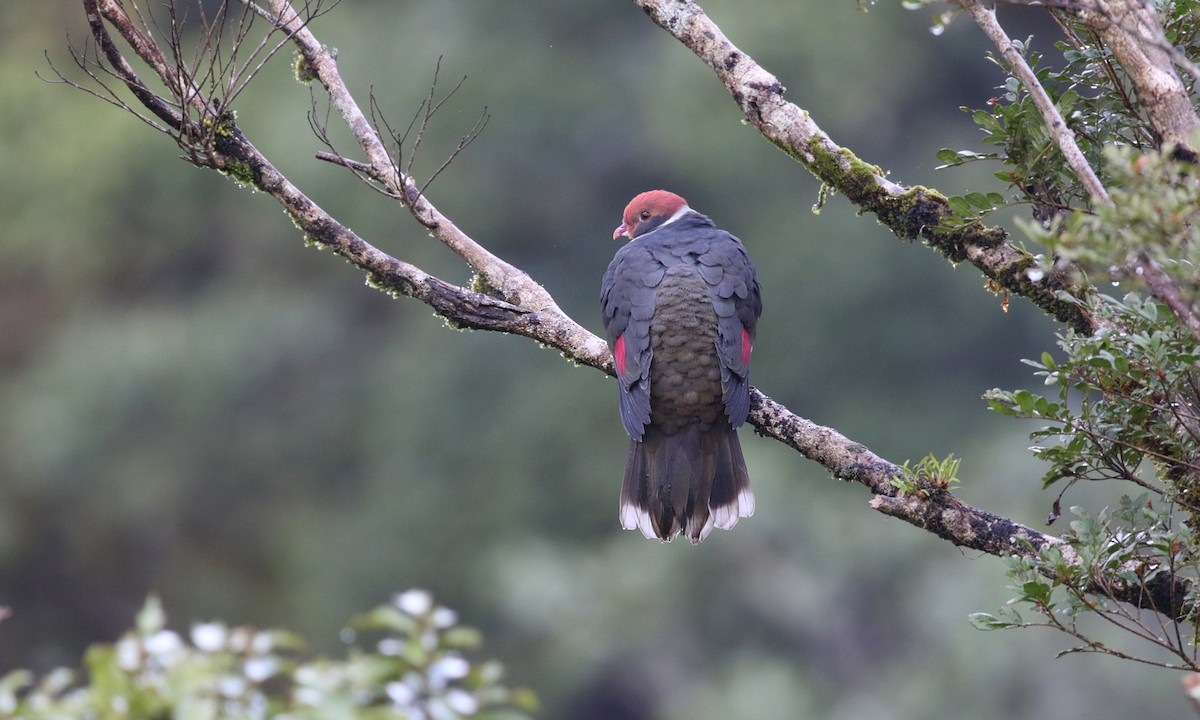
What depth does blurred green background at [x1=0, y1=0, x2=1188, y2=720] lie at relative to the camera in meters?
16.7

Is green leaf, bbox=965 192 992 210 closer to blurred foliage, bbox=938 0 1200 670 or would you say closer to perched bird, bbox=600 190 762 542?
blurred foliage, bbox=938 0 1200 670

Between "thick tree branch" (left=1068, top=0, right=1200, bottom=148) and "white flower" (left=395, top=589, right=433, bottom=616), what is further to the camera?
"white flower" (left=395, top=589, right=433, bottom=616)

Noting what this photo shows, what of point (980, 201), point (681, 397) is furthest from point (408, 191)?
point (980, 201)

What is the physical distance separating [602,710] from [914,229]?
1521 centimetres

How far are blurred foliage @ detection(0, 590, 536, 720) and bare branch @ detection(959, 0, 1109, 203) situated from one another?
1.95 m

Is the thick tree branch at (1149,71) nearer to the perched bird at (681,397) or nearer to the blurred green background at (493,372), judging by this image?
the perched bird at (681,397)

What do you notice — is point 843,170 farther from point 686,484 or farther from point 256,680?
point 256,680

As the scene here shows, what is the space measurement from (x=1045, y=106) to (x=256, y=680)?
253 centimetres

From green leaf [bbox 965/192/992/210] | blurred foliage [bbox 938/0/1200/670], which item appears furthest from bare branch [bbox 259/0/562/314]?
blurred foliage [bbox 938/0/1200/670]

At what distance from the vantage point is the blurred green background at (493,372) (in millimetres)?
16734

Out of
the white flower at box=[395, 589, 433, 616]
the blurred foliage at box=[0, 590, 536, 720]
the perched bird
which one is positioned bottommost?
the blurred foliage at box=[0, 590, 536, 720]

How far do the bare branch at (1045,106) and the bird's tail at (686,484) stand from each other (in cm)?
199

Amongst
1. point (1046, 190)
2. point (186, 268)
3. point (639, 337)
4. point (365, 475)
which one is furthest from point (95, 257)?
point (1046, 190)

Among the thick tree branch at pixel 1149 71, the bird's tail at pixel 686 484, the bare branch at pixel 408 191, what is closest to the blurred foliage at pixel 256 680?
the bare branch at pixel 408 191
